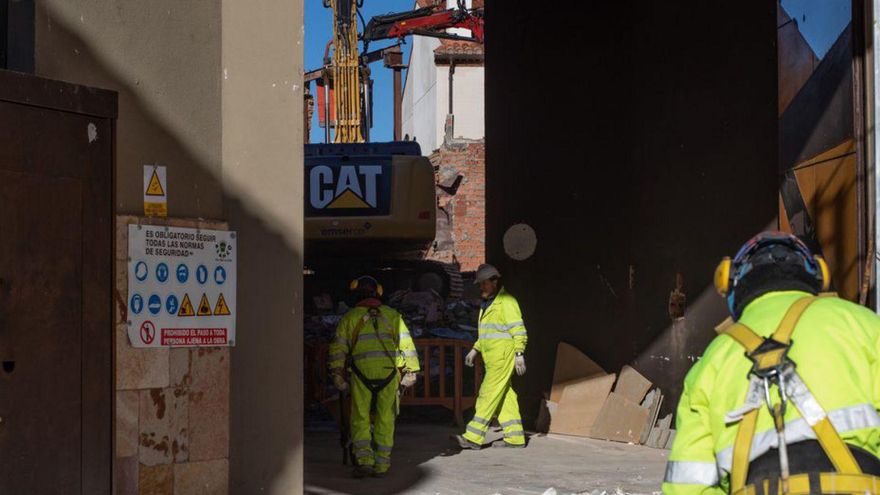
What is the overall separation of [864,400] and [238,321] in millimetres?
5147

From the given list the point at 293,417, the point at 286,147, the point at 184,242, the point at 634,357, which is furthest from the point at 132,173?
the point at 634,357

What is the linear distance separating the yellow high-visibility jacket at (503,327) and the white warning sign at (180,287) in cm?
537

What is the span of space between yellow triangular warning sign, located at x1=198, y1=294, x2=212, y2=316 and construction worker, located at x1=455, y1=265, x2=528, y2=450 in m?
5.47

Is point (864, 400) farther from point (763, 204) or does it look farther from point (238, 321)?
point (763, 204)

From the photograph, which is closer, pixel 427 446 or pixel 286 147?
pixel 286 147

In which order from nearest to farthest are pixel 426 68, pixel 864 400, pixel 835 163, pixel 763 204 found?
1. pixel 864 400
2. pixel 835 163
3. pixel 763 204
4. pixel 426 68

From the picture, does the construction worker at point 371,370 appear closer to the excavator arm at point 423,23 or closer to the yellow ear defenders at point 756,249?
the yellow ear defenders at point 756,249

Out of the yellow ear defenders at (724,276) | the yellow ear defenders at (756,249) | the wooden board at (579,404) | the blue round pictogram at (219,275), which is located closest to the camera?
the yellow ear defenders at (756,249)

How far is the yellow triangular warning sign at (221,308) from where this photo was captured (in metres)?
7.79

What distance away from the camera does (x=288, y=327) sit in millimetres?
8242

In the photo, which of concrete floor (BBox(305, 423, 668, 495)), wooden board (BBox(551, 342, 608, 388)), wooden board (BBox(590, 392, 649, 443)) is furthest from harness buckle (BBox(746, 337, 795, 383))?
wooden board (BBox(551, 342, 608, 388))

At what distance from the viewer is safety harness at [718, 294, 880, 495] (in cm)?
334

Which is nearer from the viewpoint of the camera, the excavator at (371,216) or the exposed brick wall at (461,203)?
the excavator at (371,216)

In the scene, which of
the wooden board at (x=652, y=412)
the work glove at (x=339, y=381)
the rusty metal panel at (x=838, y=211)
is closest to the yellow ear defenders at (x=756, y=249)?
the rusty metal panel at (x=838, y=211)
